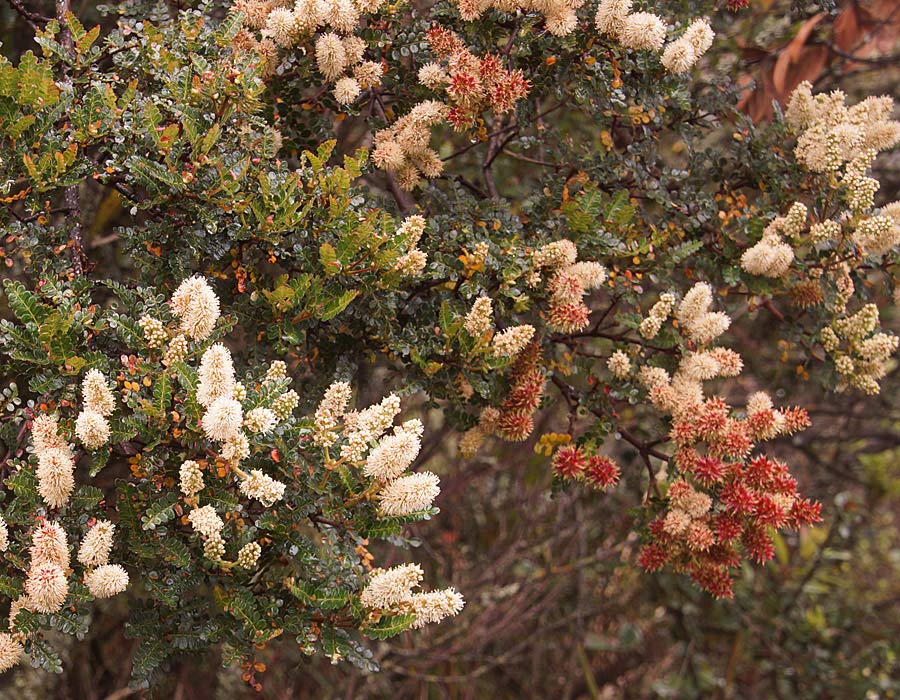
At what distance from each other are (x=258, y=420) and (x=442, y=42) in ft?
2.83

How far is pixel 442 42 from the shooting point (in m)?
1.75

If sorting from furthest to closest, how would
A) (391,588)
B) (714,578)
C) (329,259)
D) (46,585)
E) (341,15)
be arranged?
(714,578) < (341,15) < (329,259) < (391,588) < (46,585)

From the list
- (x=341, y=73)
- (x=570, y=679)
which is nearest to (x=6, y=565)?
(x=341, y=73)

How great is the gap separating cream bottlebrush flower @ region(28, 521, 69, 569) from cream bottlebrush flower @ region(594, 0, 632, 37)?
1.31m

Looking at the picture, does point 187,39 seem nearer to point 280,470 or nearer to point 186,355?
point 186,355

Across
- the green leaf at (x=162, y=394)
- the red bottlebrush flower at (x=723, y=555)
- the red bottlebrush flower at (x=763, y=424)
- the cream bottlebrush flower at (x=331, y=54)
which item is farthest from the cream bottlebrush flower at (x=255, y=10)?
the red bottlebrush flower at (x=723, y=555)

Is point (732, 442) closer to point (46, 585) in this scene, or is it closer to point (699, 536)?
point (699, 536)

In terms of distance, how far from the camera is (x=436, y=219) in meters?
1.77

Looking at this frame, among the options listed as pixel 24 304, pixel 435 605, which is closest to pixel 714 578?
pixel 435 605

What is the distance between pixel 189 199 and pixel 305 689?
2.39m

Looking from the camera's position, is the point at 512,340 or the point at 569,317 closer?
the point at 512,340

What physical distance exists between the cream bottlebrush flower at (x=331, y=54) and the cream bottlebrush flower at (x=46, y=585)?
3.24ft

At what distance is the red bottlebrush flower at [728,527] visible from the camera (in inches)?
66.7

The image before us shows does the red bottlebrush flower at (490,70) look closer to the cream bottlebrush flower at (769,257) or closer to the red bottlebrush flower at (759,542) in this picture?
the cream bottlebrush flower at (769,257)
